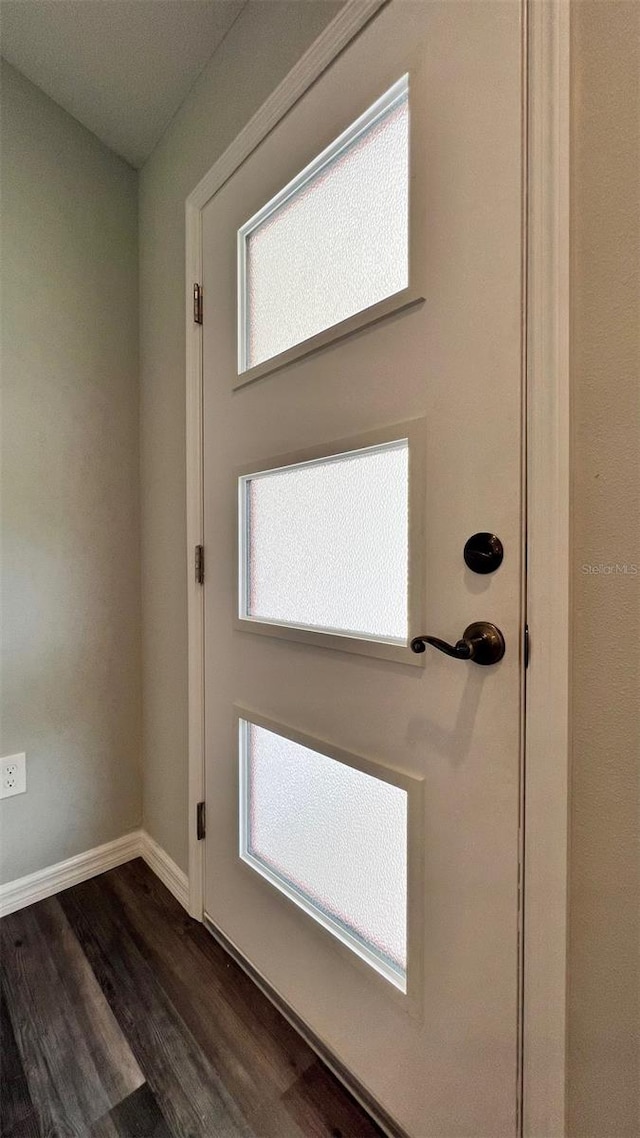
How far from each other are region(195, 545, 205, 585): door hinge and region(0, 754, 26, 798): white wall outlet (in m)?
0.77

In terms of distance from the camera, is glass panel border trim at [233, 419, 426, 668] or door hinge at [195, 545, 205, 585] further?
door hinge at [195, 545, 205, 585]

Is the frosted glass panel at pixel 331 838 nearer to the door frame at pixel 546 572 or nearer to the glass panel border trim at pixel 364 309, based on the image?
the door frame at pixel 546 572

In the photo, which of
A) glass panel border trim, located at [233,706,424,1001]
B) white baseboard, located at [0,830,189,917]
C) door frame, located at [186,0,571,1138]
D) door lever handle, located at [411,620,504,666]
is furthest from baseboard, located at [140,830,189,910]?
door lever handle, located at [411,620,504,666]

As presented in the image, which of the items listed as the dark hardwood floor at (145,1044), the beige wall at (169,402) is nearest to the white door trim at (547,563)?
the dark hardwood floor at (145,1044)

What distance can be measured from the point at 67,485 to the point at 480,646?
53.5 inches

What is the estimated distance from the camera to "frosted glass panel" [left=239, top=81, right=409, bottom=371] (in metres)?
0.81

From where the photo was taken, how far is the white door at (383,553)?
0.66 metres

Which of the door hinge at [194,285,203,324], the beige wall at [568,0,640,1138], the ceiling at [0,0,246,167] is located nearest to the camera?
the beige wall at [568,0,640,1138]

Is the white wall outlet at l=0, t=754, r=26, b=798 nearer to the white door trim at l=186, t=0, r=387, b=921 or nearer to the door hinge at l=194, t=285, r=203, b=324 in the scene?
the white door trim at l=186, t=0, r=387, b=921

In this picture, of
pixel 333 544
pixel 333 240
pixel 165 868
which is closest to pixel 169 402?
pixel 333 240

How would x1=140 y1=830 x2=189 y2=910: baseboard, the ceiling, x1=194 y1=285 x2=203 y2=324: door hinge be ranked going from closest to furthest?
1. the ceiling
2. x1=194 y1=285 x2=203 y2=324: door hinge
3. x1=140 y1=830 x2=189 y2=910: baseboard

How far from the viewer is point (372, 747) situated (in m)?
0.84

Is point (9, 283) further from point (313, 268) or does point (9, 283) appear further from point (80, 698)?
point (80, 698)

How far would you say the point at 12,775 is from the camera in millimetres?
1365
